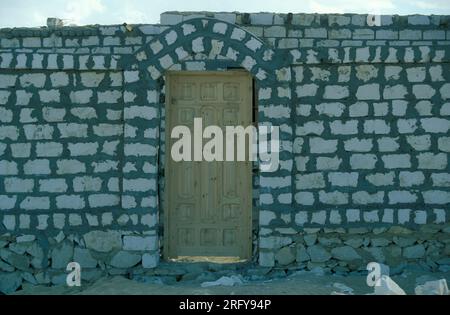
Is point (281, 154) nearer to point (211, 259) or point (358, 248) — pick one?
point (358, 248)

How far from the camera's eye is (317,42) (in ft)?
26.7

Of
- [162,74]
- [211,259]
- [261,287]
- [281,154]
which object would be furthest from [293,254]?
[162,74]

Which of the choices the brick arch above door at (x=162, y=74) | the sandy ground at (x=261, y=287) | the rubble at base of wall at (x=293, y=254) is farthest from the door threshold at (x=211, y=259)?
the brick arch above door at (x=162, y=74)

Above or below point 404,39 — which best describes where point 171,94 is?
below

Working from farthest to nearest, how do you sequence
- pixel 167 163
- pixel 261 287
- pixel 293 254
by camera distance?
pixel 167 163 < pixel 293 254 < pixel 261 287

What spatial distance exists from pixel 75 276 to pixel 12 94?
7.30ft

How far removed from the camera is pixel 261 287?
5566mm

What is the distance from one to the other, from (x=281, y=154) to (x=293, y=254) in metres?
1.13

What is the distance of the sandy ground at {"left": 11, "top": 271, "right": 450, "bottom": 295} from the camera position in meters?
5.41

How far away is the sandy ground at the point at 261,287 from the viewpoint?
213 inches

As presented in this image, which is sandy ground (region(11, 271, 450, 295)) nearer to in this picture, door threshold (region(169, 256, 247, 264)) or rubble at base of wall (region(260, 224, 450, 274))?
rubble at base of wall (region(260, 224, 450, 274))

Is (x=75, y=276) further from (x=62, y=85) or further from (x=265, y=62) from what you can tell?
(x=265, y=62)

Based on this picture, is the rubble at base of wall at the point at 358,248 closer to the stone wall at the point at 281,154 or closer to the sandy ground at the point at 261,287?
the stone wall at the point at 281,154
